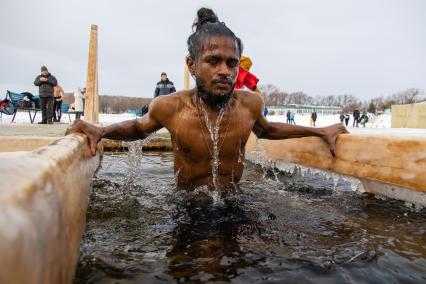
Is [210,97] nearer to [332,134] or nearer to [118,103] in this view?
[332,134]

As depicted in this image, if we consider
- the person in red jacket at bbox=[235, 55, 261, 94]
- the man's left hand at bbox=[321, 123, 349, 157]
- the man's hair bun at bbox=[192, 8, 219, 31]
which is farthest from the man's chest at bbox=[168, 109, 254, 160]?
the person in red jacket at bbox=[235, 55, 261, 94]

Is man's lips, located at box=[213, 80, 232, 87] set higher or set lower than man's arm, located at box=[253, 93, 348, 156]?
higher

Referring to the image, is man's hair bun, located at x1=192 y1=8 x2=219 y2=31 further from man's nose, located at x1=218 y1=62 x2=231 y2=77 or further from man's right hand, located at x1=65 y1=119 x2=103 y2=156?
man's right hand, located at x1=65 y1=119 x2=103 y2=156

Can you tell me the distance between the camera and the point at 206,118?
2.81m

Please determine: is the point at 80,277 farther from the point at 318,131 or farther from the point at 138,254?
the point at 318,131

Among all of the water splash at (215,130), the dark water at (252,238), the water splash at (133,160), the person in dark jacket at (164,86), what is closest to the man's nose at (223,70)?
the water splash at (215,130)

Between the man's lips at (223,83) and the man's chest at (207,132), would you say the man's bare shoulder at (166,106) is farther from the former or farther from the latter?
the man's lips at (223,83)

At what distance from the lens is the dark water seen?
1.56 metres

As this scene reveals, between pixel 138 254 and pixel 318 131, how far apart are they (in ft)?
7.72

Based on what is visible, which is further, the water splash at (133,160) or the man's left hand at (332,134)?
the water splash at (133,160)

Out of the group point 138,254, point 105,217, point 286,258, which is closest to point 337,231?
point 286,258

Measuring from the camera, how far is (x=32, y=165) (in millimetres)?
891

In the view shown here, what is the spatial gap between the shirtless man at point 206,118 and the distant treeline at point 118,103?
85912 mm

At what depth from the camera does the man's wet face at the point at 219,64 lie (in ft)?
8.47
